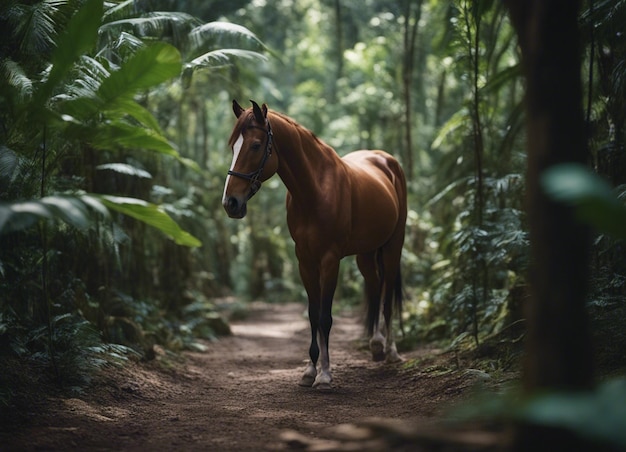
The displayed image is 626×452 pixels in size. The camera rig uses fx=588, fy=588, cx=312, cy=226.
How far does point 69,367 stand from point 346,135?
1377 cm

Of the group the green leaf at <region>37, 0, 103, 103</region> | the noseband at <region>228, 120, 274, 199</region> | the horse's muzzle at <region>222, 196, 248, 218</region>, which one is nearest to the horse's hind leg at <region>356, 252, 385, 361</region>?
the noseband at <region>228, 120, 274, 199</region>

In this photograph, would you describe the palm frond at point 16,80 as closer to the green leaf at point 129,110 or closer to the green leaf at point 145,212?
the green leaf at point 129,110

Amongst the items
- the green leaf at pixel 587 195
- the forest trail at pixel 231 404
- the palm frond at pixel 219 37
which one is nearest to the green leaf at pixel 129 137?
the forest trail at pixel 231 404

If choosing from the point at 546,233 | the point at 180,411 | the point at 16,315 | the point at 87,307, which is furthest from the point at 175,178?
the point at 546,233

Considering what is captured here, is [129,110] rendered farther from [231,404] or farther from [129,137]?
[231,404]

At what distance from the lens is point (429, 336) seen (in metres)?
8.34

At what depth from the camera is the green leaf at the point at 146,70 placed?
3.74 meters

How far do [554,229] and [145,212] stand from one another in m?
2.46

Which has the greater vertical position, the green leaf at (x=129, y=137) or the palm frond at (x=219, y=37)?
the palm frond at (x=219, y=37)

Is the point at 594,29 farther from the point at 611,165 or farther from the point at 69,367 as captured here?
the point at 69,367

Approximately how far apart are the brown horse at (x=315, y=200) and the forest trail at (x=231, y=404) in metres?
0.53

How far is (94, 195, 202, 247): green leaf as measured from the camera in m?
3.42

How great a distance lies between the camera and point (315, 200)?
19.0 feet

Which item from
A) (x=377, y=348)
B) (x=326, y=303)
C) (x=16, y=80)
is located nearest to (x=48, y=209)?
(x=16, y=80)
